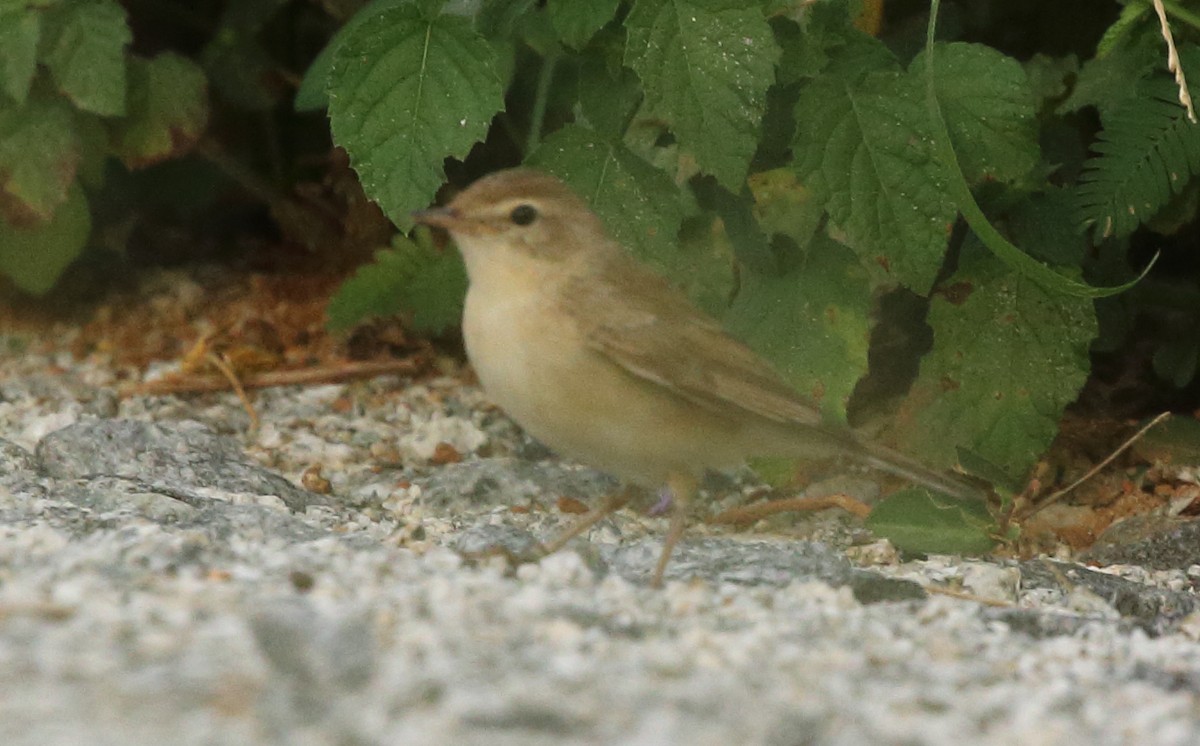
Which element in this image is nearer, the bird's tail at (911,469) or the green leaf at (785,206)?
the bird's tail at (911,469)

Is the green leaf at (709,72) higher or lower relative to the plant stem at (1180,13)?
lower

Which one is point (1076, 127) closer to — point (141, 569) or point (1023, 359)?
point (1023, 359)

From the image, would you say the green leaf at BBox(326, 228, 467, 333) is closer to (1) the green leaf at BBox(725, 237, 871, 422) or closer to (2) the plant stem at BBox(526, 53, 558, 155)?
(2) the plant stem at BBox(526, 53, 558, 155)

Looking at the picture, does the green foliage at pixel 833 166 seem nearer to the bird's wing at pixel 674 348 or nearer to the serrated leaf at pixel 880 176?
the serrated leaf at pixel 880 176

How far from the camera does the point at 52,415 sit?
518 centimetres

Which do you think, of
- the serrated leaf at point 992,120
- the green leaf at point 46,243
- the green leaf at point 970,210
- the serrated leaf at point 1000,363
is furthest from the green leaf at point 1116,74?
the green leaf at point 46,243

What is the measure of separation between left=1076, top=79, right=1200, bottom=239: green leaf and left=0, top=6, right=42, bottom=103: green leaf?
3038mm

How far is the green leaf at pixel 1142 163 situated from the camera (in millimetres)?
4363

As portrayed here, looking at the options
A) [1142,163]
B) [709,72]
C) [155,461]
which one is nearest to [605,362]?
[709,72]

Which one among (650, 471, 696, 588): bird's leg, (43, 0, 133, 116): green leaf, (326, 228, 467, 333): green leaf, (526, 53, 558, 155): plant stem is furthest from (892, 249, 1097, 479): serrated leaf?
(43, 0, 133, 116): green leaf

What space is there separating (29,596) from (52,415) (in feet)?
7.58

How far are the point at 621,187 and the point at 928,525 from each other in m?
1.16

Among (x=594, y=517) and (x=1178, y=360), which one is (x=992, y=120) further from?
(x=594, y=517)

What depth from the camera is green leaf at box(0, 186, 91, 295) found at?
580cm
